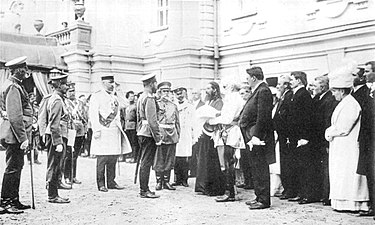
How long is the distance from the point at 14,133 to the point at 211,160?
2.04 m

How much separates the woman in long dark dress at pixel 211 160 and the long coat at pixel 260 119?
67 centimetres

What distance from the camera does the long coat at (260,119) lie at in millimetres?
4078

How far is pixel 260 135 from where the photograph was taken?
4074mm

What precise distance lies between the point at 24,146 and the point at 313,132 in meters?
2.59

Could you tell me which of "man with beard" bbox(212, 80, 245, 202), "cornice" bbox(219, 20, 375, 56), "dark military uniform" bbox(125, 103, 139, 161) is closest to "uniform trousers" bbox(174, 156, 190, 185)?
"man with beard" bbox(212, 80, 245, 202)

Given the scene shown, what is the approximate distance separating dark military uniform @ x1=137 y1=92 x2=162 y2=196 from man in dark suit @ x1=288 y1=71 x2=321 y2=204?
1341 millimetres

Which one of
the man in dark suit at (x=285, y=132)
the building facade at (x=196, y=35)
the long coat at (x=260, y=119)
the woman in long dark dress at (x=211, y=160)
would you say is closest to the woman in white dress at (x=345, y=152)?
the long coat at (x=260, y=119)

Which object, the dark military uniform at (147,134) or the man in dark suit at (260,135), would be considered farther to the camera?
the dark military uniform at (147,134)

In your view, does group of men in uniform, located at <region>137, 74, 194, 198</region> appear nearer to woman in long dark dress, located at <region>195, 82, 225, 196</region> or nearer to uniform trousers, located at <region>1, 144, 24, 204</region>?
woman in long dark dress, located at <region>195, 82, 225, 196</region>

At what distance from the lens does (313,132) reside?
4.46m

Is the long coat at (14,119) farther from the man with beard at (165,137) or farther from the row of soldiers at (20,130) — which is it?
the man with beard at (165,137)

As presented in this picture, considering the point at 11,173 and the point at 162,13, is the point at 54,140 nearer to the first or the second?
the point at 11,173

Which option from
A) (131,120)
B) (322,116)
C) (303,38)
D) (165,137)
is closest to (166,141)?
(165,137)

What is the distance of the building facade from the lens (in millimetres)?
6954
